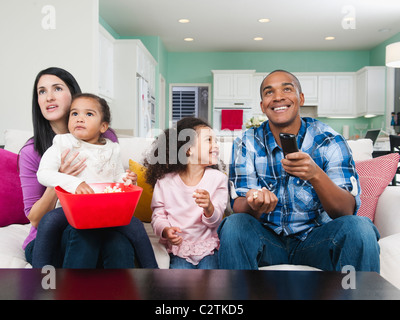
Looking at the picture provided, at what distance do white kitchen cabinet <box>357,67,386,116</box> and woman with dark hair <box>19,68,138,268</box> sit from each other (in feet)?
20.5

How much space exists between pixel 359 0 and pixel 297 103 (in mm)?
4020

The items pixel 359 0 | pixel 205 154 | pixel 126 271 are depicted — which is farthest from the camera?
pixel 359 0

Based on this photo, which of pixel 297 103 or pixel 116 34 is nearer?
pixel 297 103

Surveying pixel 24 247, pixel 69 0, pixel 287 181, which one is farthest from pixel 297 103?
pixel 69 0

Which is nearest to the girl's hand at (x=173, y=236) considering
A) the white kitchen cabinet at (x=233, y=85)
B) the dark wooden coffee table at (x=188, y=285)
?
the dark wooden coffee table at (x=188, y=285)

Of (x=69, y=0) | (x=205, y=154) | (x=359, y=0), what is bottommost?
(x=205, y=154)

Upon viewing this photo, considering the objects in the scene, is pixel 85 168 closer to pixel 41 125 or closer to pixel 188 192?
pixel 41 125

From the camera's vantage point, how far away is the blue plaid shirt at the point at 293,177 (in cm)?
135

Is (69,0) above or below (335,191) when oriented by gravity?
above

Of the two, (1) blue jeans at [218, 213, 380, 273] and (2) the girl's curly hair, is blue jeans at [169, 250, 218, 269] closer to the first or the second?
(1) blue jeans at [218, 213, 380, 273]

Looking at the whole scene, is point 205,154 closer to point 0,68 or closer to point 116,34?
point 0,68

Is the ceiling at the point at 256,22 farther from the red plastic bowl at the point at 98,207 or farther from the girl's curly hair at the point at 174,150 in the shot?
the red plastic bowl at the point at 98,207

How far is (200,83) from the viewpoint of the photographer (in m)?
7.35

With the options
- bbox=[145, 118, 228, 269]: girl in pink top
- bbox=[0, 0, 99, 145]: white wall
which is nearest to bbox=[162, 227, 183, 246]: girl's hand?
bbox=[145, 118, 228, 269]: girl in pink top
